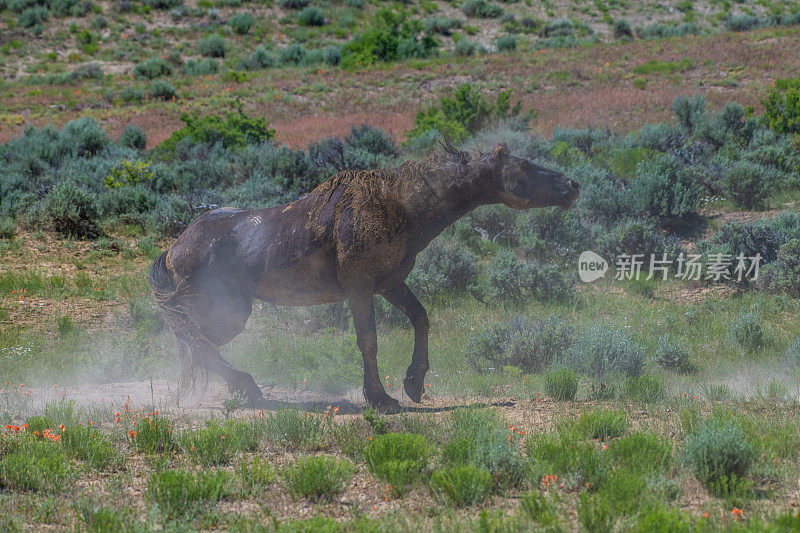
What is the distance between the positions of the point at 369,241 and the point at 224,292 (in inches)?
71.9

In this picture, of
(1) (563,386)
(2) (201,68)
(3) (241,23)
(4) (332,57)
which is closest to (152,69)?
(2) (201,68)

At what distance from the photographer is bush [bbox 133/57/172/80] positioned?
142ft

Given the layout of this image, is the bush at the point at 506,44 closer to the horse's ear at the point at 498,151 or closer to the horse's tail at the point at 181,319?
the horse's ear at the point at 498,151

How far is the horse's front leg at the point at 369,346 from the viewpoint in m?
7.40

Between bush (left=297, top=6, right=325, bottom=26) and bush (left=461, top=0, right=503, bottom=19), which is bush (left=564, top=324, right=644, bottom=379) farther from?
bush (left=461, top=0, right=503, bottom=19)

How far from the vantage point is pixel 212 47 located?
50062 millimetres

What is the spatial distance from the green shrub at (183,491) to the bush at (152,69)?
41.8m

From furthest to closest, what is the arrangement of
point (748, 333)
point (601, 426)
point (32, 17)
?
point (32, 17) < point (748, 333) < point (601, 426)

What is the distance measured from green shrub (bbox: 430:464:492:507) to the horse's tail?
13.1 feet

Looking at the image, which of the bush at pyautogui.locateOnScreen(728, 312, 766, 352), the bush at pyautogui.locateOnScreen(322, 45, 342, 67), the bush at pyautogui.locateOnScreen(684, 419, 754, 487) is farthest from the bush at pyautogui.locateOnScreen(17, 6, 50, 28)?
the bush at pyautogui.locateOnScreen(684, 419, 754, 487)

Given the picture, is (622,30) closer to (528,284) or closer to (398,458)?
(528,284)

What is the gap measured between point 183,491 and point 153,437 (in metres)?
1.25

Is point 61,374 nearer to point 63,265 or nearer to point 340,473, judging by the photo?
point 63,265

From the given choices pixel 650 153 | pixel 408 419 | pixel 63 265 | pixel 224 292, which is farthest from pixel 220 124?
pixel 408 419
